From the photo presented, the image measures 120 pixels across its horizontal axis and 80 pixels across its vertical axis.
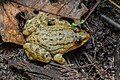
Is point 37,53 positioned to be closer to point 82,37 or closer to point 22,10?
point 82,37

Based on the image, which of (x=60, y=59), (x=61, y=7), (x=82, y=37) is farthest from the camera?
(x=61, y=7)

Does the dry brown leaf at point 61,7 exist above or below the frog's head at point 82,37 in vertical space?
above

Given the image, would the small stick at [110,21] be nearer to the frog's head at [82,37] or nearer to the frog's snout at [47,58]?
the frog's head at [82,37]

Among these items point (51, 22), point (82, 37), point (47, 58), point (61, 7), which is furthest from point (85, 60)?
point (61, 7)

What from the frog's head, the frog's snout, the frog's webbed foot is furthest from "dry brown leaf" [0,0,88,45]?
the frog's webbed foot

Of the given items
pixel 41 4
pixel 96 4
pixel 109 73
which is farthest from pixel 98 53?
pixel 41 4

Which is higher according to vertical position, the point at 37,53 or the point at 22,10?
the point at 22,10

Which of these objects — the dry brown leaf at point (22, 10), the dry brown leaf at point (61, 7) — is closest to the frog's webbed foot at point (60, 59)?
the dry brown leaf at point (22, 10)
